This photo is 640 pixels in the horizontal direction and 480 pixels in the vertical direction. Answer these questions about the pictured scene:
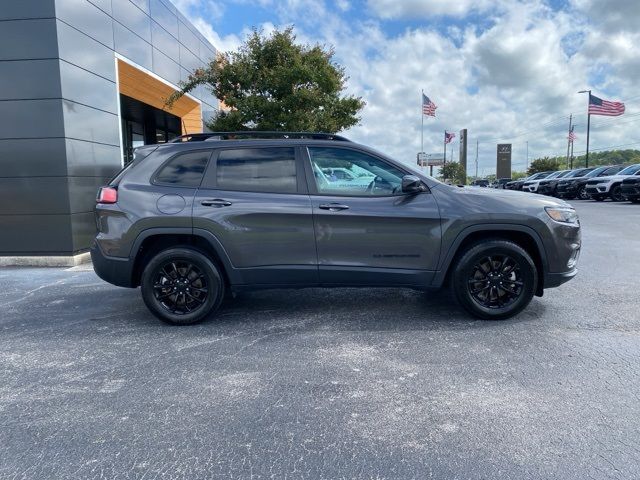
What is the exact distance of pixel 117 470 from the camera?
2.44 metres

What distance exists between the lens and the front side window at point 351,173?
4.51 meters

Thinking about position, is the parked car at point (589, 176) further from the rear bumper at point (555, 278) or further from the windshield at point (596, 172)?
the rear bumper at point (555, 278)

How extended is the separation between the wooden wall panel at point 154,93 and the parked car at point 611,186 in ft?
57.0

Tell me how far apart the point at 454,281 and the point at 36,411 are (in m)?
3.57

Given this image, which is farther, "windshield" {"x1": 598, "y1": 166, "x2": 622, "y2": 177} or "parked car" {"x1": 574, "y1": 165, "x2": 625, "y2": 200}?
"parked car" {"x1": 574, "y1": 165, "x2": 625, "y2": 200}

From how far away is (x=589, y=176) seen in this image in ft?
76.6

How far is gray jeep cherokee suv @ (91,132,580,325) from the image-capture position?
4.42 m

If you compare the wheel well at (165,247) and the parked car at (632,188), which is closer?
the wheel well at (165,247)

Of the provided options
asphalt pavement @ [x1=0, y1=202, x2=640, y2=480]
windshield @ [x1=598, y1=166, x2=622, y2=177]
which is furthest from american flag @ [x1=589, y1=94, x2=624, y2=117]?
asphalt pavement @ [x1=0, y1=202, x2=640, y2=480]

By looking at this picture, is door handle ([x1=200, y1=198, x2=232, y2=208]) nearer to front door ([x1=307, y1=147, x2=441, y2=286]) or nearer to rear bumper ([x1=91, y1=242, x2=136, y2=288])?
front door ([x1=307, y1=147, x2=441, y2=286])

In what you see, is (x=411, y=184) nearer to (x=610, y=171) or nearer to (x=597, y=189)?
(x=597, y=189)

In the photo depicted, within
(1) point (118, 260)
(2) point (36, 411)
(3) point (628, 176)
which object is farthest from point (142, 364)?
(3) point (628, 176)

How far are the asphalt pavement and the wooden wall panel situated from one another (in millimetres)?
7685

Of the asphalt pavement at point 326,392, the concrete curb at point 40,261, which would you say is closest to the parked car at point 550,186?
the asphalt pavement at point 326,392
